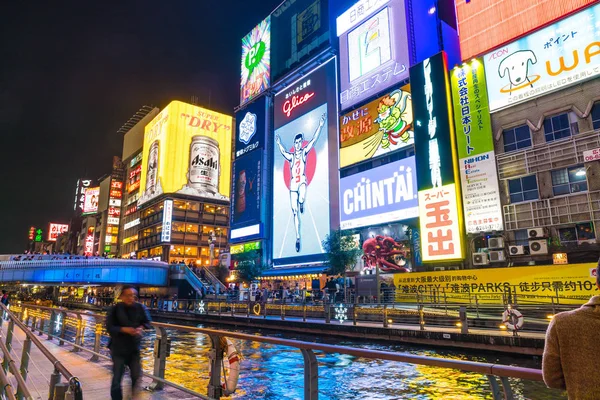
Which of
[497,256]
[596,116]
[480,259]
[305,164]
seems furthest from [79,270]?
[596,116]

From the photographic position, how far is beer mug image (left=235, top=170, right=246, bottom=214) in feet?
210

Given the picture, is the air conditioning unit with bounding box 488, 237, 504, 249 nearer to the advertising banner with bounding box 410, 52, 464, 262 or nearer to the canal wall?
the advertising banner with bounding box 410, 52, 464, 262

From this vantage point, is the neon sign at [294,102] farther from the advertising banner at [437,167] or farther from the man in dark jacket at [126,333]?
the man in dark jacket at [126,333]

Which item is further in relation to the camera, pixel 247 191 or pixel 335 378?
pixel 247 191

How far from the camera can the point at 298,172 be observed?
54.2 meters

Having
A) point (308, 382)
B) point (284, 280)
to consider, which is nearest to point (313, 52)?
point (284, 280)

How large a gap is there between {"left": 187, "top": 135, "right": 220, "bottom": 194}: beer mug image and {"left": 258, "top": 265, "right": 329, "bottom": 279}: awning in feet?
144

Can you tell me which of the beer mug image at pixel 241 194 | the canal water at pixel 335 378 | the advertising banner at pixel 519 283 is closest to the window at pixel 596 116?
the advertising banner at pixel 519 283

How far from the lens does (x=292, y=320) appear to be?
23.9m

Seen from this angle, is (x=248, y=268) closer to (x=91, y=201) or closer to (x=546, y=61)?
(x=546, y=61)

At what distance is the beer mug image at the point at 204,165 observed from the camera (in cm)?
9356

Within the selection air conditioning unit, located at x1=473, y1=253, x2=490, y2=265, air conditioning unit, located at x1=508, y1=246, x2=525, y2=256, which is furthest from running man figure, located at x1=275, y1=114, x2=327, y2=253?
air conditioning unit, located at x1=508, y1=246, x2=525, y2=256

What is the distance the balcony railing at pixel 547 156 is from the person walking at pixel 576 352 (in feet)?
90.1

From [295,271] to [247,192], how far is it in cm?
1768
